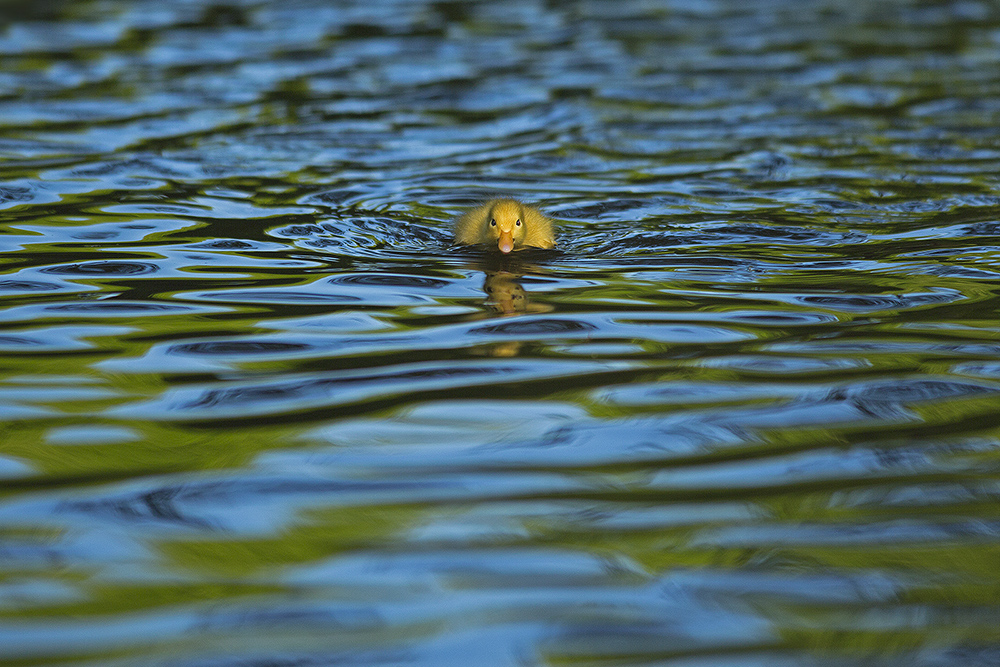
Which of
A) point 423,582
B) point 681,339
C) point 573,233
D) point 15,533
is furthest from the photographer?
point 573,233

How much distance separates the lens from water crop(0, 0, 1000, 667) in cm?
345

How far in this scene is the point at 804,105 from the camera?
1242 cm

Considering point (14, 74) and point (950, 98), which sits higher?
point (14, 74)

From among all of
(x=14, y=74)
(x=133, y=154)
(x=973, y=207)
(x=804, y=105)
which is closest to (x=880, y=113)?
(x=804, y=105)

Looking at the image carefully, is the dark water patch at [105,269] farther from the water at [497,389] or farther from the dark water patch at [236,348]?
the dark water patch at [236,348]

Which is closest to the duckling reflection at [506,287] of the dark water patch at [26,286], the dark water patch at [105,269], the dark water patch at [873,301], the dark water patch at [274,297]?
the dark water patch at [274,297]

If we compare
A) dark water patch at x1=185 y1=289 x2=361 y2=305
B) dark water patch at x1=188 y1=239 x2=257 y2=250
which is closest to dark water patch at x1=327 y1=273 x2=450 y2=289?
dark water patch at x1=185 y1=289 x2=361 y2=305

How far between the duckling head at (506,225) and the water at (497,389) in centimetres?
14

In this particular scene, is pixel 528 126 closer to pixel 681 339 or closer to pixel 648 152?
pixel 648 152

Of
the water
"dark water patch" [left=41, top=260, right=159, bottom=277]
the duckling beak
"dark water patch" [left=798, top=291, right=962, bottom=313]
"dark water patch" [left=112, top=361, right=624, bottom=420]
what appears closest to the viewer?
the water

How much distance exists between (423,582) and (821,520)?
1.24 metres

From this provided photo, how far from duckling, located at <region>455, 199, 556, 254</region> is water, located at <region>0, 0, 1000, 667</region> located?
0.16m

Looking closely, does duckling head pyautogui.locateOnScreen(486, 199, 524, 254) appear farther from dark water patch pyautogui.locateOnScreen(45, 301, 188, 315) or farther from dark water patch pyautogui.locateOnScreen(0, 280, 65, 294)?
dark water patch pyautogui.locateOnScreen(0, 280, 65, 294)

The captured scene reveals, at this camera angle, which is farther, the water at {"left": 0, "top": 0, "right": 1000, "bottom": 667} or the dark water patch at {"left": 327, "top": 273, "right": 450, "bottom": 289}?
the dark water patch at {"left": 327, "top": 273, "right": 450, "bottom": 289}
